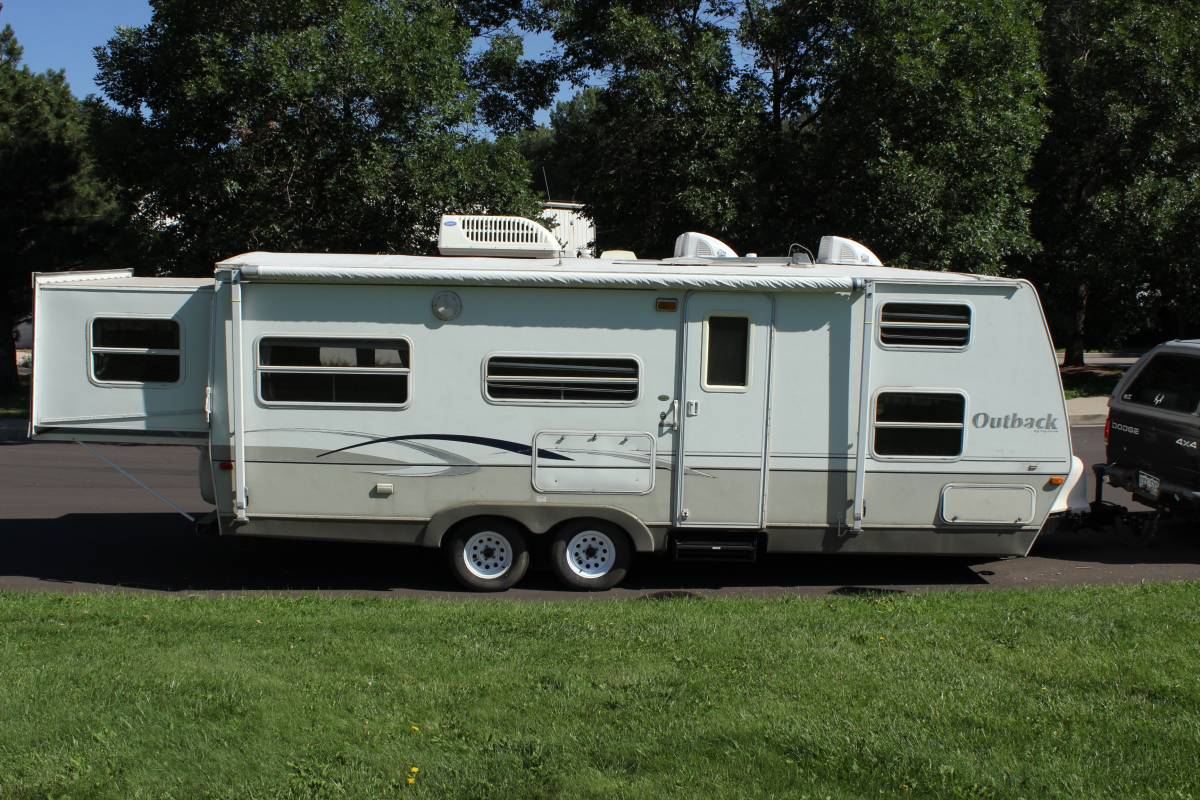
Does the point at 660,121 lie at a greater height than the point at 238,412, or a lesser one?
greater

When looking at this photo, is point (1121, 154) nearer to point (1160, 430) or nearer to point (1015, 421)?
point (1160, 430)

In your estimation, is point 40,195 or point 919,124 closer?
point 919,124

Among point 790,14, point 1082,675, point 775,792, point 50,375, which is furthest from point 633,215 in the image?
point 775,792

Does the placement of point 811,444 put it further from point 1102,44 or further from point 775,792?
point 1102,44

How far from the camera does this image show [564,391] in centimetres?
833

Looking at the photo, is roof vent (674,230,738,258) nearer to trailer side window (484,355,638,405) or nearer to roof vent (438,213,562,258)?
roof vent (438,213,562,258)

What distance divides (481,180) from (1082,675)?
12.7 metres

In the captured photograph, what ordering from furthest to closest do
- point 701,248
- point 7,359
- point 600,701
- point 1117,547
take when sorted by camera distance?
1. point 7,359
2. point 1117,547
3. point 701,248
4. point 600,701

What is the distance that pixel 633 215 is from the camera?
19.6 meters

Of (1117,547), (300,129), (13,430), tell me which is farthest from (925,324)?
(13,430)

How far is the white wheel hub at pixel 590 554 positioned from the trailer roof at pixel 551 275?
6.35ft


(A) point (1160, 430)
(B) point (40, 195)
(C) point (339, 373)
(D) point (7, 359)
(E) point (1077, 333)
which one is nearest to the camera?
(C) point (339, 373)

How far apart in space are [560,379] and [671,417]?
0.88m

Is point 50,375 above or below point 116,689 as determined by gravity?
above
